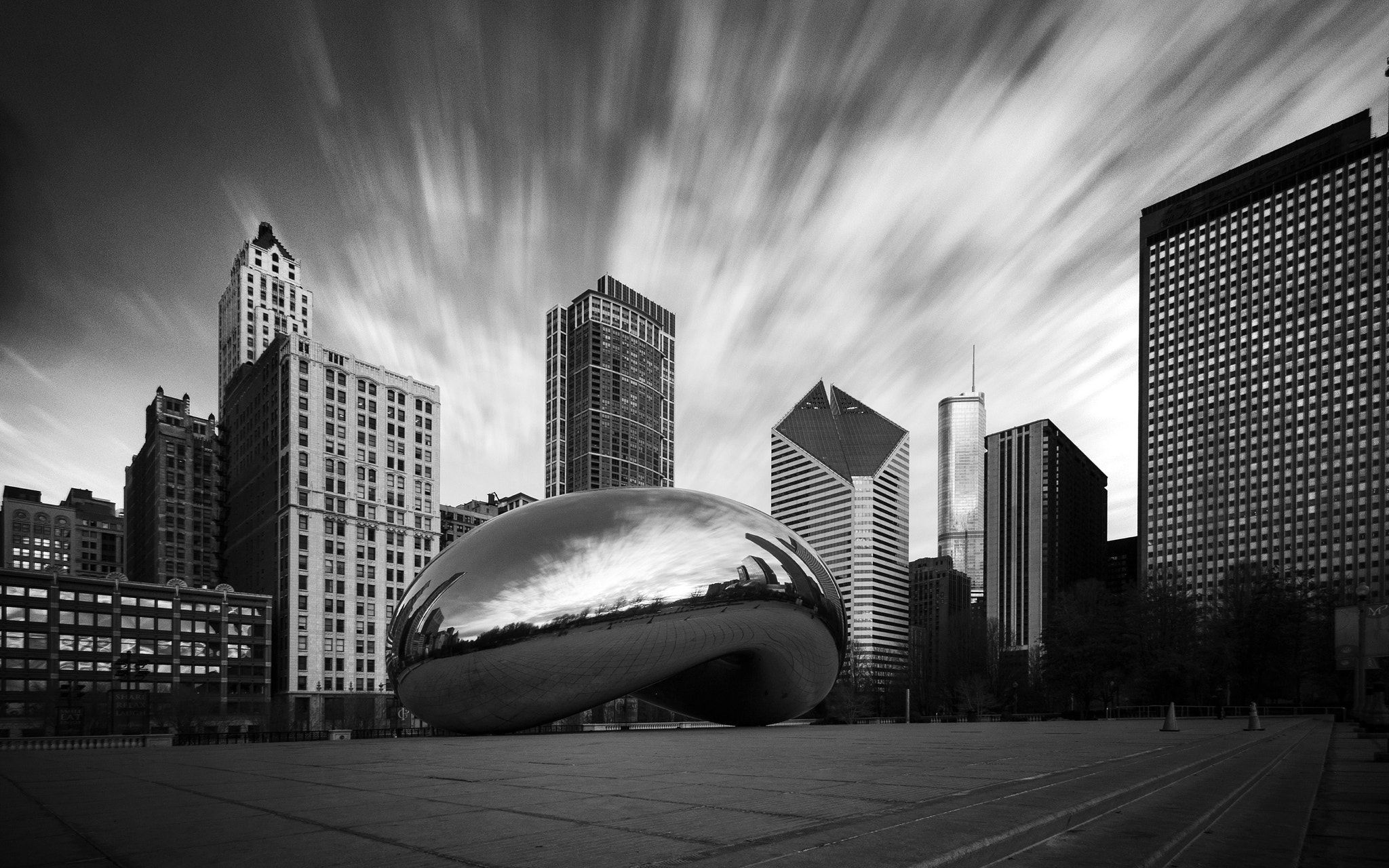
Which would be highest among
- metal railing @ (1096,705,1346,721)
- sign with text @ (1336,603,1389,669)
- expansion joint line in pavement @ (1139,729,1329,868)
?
expansion joint line in pavement @ (1139,729,1329,868)

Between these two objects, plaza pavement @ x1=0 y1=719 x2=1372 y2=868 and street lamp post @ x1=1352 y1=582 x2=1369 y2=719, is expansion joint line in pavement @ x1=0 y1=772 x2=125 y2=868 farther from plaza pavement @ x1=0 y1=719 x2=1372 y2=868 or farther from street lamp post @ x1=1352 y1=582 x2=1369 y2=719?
street lamp post @ x1=1352 y1=582 x2=1369 y2=719

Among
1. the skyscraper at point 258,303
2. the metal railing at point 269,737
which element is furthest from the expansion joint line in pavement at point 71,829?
the skyscraper at point 258,303

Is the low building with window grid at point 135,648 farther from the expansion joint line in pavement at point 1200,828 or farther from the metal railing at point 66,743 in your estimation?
the expansion joint line in pavement at point 1200,828

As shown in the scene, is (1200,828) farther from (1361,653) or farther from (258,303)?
(258,303)

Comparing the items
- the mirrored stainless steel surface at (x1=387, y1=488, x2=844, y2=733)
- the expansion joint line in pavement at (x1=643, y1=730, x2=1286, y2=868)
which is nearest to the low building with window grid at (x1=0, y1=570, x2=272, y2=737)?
the mirrored stainless steel surface at (x1=387, y1=488, x2=844, y2=733)

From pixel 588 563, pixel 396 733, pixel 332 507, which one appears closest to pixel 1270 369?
pixel 332 507

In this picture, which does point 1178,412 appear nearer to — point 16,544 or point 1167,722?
point 1167,722

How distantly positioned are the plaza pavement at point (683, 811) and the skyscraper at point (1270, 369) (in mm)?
145843

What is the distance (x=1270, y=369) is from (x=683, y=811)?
174 metres

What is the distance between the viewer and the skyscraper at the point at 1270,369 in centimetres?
13475

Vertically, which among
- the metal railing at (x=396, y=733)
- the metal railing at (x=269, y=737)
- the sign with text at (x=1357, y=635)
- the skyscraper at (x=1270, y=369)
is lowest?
the metal railing at (x=269, y=737)

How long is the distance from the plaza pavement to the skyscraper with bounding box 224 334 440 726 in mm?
88841

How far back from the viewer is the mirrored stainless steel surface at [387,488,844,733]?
15750 mm

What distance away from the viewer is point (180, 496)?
430ft
